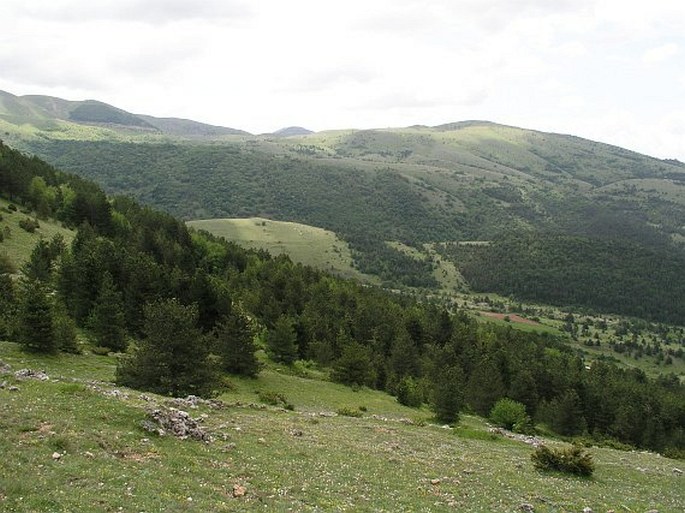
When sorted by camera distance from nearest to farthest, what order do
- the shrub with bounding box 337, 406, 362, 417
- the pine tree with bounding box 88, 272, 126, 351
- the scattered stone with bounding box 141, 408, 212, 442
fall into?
the scattered stone with bounding box 141, 408, 212, 442, the shrub with bounding box 337, 406, 362, 417, the pine tree with bounding box 88, 272, 126, 351

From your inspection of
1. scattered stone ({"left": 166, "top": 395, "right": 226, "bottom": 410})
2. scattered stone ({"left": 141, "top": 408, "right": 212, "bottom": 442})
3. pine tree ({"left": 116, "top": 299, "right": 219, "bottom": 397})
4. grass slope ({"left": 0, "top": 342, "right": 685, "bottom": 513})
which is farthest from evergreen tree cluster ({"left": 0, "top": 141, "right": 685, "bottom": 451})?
scattered stone ({"left": 141, "top": 408, "right": 212, "bottom": 442})

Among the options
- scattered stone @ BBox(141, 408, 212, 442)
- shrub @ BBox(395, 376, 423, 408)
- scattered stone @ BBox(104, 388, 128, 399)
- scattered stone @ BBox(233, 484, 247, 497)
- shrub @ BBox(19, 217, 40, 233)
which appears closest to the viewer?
scattered stone @ BBox(233, 484, 247, 497)

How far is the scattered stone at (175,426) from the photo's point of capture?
78.4ft

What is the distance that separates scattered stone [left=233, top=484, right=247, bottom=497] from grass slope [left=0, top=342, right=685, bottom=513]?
0.59 ft

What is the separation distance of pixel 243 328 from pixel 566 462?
3089cm

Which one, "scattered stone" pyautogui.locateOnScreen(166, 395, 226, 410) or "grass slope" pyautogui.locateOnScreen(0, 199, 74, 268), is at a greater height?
"grass slope" pyautogui.locateOnScreen(0, 199, 74, 268)

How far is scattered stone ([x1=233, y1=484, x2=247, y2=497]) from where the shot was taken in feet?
60.9

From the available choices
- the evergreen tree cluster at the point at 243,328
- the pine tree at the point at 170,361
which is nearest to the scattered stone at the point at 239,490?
the pine tree at the point at 170,361

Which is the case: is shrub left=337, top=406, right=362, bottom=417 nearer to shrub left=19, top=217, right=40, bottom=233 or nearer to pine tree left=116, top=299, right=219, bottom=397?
pine tree left=116, top=299, right=219, bottom=397

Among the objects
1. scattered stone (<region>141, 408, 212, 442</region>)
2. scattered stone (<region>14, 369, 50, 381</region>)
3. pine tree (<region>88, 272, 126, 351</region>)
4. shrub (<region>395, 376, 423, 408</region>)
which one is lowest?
shrub (<region>395, 376, 423, 408</region>)

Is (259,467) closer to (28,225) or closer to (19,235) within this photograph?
(19,235)

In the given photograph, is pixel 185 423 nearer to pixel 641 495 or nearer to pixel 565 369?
pixel 641 495

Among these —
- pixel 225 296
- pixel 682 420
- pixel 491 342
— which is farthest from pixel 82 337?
pixel 682 420

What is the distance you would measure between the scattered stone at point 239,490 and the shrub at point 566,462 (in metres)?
18.5
